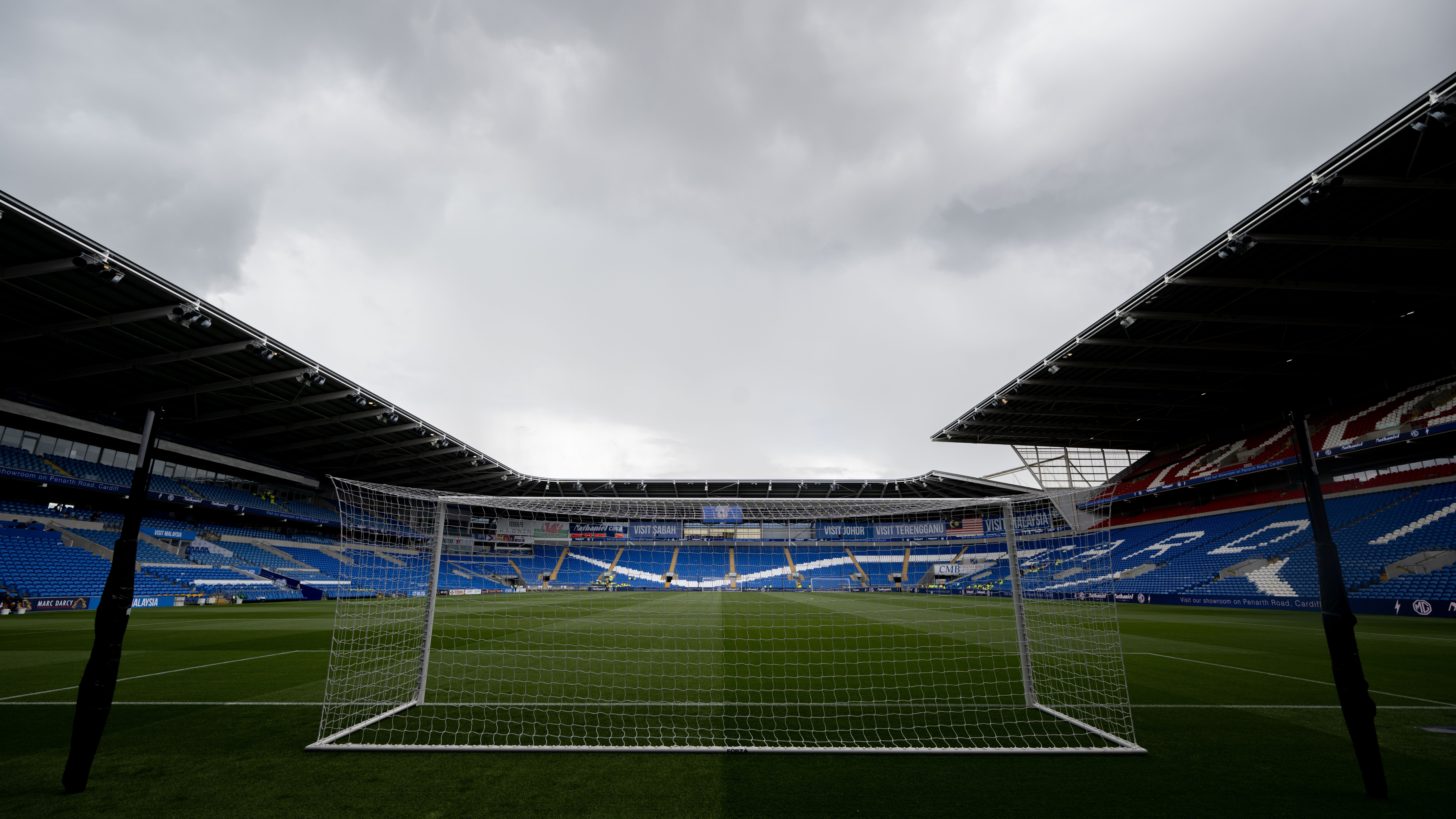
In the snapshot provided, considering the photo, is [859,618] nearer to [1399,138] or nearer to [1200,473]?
[1399,138]

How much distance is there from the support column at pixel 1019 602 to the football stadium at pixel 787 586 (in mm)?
45

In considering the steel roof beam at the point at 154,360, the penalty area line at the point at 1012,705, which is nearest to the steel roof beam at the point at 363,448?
the steel roof beam at the point at 154,360

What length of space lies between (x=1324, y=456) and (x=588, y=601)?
29.6 metres

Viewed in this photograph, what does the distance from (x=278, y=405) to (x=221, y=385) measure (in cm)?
242

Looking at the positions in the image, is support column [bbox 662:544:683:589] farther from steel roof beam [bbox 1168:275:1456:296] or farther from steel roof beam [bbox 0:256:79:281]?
steel roof beam [bbox 1168:275:1456:296]

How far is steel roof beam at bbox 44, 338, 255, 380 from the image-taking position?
678 inches

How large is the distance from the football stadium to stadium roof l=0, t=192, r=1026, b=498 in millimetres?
166

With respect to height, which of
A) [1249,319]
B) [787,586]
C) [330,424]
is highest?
[1249,319]

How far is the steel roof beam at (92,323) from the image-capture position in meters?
14.9

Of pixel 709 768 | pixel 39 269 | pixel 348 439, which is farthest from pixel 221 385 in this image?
pixel 709 768

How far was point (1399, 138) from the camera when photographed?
990 cm

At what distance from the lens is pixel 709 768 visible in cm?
389

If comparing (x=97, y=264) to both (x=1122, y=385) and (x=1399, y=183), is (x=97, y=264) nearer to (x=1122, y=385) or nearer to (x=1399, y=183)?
(x=1399, y=183)

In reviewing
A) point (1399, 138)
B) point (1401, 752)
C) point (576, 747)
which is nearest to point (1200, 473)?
point (1399, 138)
